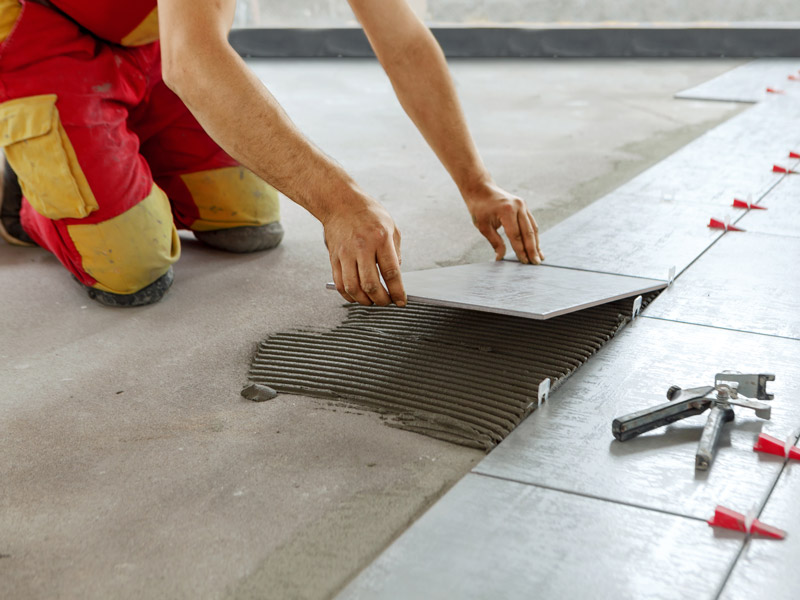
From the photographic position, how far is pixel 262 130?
1499 mm

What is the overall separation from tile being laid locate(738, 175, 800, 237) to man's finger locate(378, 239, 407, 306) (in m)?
1.49

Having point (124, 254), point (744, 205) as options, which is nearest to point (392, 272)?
point (124, 254)

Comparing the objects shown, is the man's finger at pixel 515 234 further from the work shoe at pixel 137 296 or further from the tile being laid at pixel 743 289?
the work shoe at pixel 137 296

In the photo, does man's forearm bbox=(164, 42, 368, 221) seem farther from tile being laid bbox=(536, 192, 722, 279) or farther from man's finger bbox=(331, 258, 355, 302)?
tile being laid bbox=(536, 192, 722, 279)

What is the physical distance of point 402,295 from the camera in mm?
1506

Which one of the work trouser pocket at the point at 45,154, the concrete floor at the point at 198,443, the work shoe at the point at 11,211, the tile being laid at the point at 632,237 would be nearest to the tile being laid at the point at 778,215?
the tile being laid at the point at 632,237

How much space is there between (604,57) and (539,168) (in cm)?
399

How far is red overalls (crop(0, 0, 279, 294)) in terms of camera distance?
6.91 ft

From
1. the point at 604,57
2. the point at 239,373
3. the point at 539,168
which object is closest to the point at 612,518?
the point at 239,373

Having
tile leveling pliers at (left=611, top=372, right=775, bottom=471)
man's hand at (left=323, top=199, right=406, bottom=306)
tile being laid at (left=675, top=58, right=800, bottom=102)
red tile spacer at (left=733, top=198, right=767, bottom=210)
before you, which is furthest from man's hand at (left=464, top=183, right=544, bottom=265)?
tile being laid at (left=675, top=58, right=800, bottom=102)

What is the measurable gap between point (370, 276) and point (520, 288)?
1.54ft

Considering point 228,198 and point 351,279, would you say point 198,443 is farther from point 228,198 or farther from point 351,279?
point 228,198

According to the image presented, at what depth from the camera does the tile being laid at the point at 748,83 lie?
499 centimetres

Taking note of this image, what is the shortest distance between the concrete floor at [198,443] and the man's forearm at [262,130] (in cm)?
41
